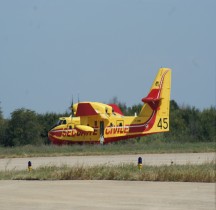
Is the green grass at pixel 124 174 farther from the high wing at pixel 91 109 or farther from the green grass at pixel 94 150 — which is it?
the high wing at pixel 91 109

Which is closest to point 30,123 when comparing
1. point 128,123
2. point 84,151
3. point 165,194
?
point 128,123

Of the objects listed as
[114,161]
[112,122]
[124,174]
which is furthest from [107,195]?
[112,122]

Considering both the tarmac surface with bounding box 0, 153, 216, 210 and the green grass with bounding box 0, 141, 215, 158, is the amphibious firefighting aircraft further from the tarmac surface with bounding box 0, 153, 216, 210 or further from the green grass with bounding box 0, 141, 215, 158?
the tarmac surface with bounding box 0, 153, 216, 210

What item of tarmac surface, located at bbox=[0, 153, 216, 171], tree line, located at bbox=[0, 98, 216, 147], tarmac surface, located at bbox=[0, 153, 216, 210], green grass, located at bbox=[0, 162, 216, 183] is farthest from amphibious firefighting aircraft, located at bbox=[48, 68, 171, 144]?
tarmac surface, located at bbox=[0, 153, 216, 210]

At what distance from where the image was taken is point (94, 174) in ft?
66.9

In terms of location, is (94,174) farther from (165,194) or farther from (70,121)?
(70,121)

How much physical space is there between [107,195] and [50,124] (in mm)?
40596

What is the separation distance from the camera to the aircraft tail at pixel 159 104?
47.6 meters

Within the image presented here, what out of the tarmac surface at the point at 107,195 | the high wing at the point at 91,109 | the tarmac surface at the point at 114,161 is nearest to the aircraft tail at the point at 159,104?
the high wing at the point at 91,109

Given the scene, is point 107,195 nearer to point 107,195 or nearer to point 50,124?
point 107,195

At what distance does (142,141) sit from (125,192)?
36.7 meters

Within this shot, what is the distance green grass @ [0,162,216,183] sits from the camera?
1875 cm

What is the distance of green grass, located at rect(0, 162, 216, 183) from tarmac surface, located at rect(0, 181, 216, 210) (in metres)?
0.73

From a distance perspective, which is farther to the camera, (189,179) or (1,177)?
(1,177)
